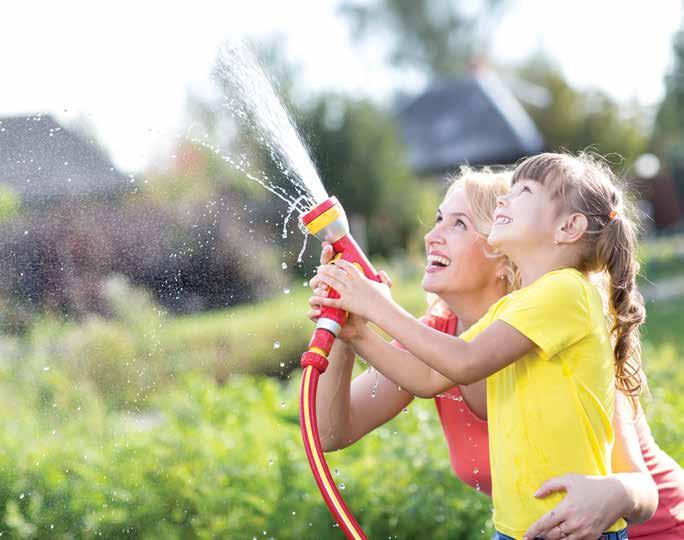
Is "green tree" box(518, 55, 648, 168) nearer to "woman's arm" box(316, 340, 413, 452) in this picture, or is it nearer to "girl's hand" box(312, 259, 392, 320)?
"woman's arm" box(316, 340, 413, 452)

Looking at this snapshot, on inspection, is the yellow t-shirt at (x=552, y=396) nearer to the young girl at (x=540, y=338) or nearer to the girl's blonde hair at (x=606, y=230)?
the young girl at (x=540, y=338)

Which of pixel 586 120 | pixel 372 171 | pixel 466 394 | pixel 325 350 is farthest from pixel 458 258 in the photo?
pixel 586 120

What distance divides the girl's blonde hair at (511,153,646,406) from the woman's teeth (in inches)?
13.2

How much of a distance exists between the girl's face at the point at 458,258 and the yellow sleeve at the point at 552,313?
0.45 meters

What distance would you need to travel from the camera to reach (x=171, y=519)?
347 cm

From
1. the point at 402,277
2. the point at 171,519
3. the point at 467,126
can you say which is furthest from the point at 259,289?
the point at 467,126

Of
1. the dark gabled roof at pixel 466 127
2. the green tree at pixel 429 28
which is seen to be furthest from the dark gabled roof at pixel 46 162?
the green tree at pixel 429 28

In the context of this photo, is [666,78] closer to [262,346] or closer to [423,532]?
[262,346]

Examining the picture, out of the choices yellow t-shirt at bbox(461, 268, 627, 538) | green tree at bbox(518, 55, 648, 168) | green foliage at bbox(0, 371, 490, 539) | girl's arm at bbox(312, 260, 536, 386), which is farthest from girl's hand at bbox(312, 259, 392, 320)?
green tree at bbox(518, 55, 648, 168)

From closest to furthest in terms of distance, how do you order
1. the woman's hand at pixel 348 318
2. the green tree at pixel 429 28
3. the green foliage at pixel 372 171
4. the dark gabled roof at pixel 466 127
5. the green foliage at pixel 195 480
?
the woman's hand at pixel 348 318, the green foliage at pixel 195 480, the green foliage at pixel 372 171, the dark gabled roof at pixel 466 127, the green tree at pixel 429 28

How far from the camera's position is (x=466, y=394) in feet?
8.11

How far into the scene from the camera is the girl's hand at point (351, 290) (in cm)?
191

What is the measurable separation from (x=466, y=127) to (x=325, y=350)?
27368mm

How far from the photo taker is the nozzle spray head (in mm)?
2041
